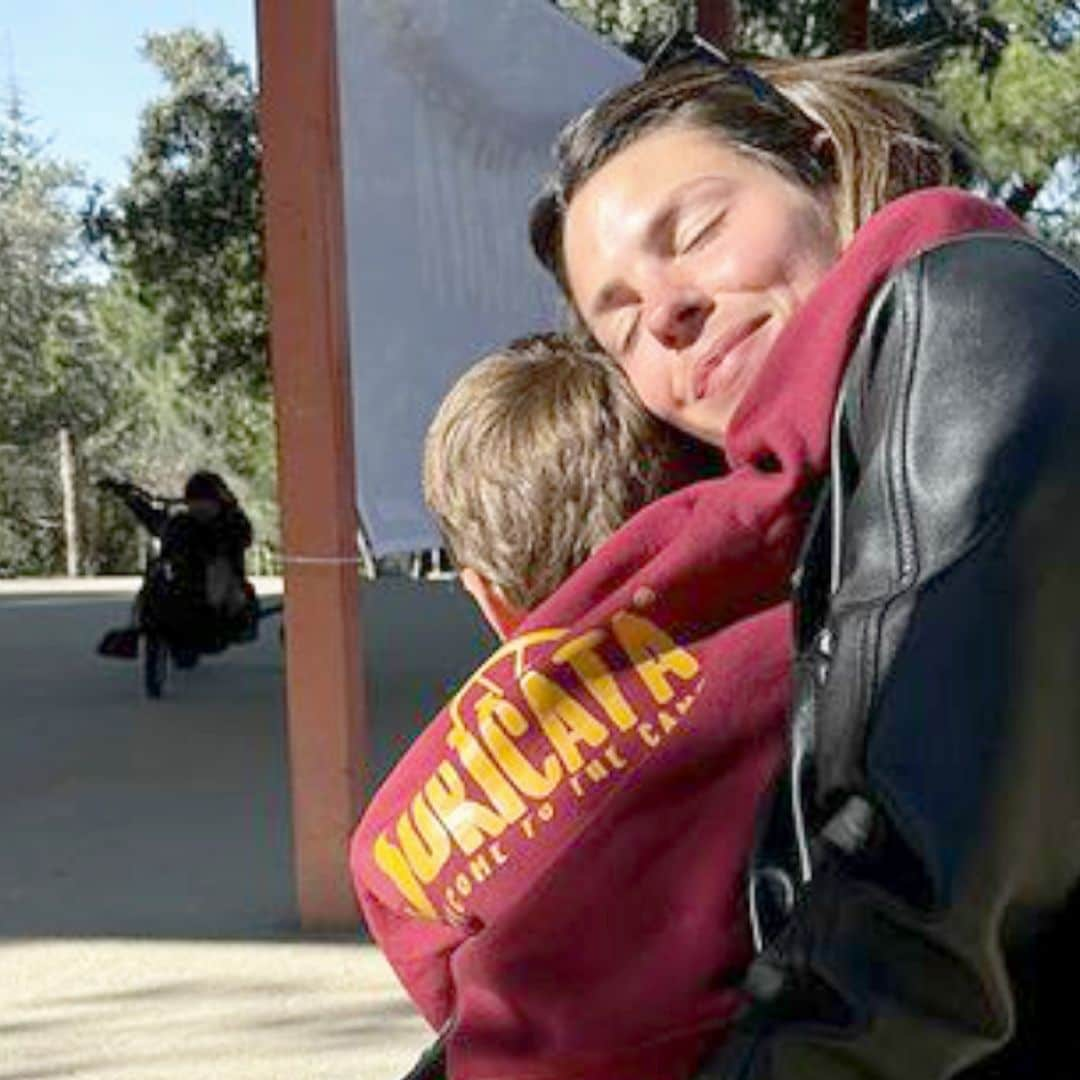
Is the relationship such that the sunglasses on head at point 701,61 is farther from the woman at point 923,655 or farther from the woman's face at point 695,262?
the woman at point 923,655

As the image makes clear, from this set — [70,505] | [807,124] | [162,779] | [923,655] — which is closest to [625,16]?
[162,779]

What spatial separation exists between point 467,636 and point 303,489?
1023 centimetres

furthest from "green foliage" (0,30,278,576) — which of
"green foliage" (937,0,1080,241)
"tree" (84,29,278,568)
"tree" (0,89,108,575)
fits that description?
"green foliage" (937,0,1080,241)

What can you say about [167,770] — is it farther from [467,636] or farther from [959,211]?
[959,211]

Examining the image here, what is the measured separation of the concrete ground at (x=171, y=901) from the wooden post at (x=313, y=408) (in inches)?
20.1

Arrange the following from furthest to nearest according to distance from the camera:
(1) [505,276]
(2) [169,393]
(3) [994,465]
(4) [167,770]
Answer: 1. (2) [169,393]
2. (4) [167,770]
3. (1) [505,276]
4. (3) [994,465]

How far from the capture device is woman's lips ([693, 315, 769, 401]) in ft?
4.06

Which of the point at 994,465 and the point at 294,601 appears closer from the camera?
the point at 994,465

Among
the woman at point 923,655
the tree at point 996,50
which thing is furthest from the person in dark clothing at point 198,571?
the woman at point 923,655

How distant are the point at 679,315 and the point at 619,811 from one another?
309 millimetres

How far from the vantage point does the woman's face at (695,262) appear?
4.04 ft

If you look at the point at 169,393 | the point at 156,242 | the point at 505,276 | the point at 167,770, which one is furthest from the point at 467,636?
the point at 169,393

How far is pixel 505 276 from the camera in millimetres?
6887

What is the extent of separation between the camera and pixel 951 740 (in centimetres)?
89
